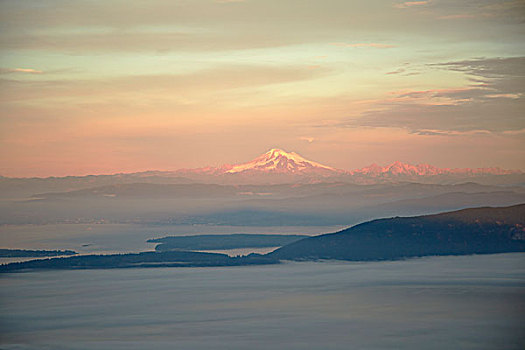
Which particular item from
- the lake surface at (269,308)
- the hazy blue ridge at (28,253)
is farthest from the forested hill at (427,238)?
the hazy blue ridge at (28,253)

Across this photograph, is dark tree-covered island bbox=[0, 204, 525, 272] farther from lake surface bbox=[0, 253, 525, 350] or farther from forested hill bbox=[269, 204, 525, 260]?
lake surface bbox=[0, 253, 525, 350]

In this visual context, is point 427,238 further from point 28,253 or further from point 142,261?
point 28,253

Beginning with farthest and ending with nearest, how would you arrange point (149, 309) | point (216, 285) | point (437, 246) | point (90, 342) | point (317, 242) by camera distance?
1. point (317, 242)
2. point (437, 246)
3. point (216, 285)
4. point (149, 309)
5. point (90, 342)

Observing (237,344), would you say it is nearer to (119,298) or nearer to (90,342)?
(90,342)

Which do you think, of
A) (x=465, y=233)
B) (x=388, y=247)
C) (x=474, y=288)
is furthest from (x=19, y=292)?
(x=465, y=233)

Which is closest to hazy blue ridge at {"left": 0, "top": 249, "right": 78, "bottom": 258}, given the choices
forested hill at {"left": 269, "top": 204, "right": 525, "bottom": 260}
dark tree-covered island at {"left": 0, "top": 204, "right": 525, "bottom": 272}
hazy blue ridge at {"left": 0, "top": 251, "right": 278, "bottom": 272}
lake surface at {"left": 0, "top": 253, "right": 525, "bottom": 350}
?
hazy blue ridge at {"left": 0, "top": 251, "right": 278, "bottom": 272}

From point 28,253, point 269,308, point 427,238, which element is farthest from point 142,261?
point 269,308

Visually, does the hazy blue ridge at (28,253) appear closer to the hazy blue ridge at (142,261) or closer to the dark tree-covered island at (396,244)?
the hazy blue ridge at (142,261)
